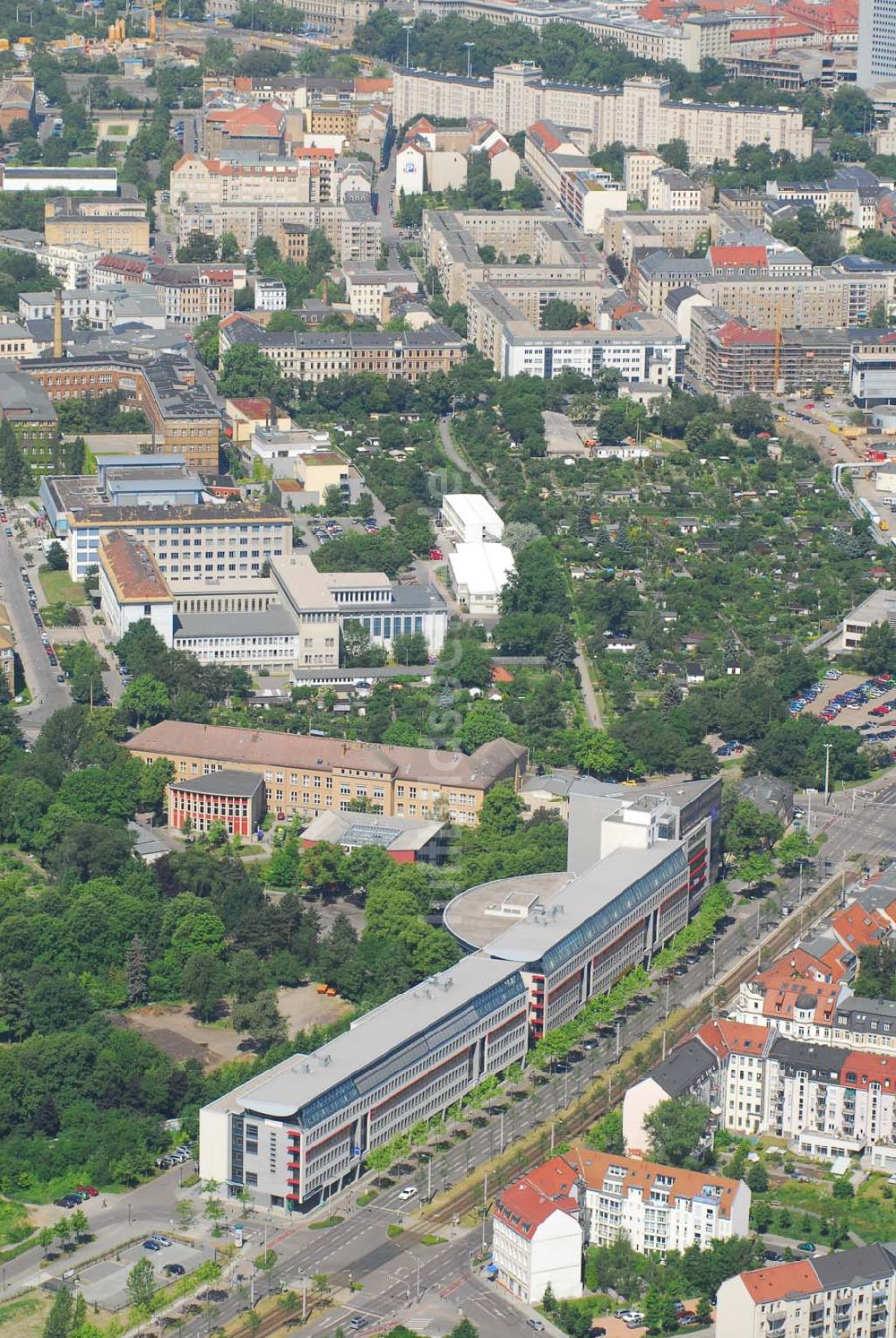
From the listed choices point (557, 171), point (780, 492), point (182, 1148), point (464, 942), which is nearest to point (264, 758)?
point (464, 942)

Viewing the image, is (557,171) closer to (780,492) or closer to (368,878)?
(780,492)

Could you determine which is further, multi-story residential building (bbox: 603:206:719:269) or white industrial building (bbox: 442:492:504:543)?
multi-story residential building (bbox: 603:206:719:269)

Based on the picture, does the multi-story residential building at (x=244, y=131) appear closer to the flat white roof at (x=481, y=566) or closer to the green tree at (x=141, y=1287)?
the flat white roof at (x=481, y=566)

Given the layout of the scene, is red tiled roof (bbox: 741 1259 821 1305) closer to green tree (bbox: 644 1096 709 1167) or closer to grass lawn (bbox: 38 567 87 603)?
green tree (bbox: 644 1096 709 1167)

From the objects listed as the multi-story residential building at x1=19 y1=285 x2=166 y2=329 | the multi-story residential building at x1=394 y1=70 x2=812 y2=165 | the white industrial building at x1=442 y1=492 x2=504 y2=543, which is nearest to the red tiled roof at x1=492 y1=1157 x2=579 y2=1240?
the white industrial building at x1=442 y1=492 x2=504 y2=543

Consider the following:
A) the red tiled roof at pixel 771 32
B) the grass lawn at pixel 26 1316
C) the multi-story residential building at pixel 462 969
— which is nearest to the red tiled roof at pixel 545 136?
the red tiled roof at pixel 771 32
